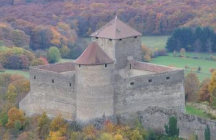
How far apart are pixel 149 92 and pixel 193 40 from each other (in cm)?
2554

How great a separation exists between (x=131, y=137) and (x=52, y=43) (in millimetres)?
30909

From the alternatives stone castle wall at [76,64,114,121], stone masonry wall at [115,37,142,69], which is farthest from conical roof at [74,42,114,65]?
A: stone masonry wall at [115,37,142,69]

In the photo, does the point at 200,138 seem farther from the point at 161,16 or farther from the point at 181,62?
the point at 161,16

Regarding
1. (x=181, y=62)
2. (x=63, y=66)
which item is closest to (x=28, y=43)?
(x=181, y=62)

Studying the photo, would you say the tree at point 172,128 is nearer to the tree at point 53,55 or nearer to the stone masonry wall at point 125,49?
the stone masonry wall at point 125,49

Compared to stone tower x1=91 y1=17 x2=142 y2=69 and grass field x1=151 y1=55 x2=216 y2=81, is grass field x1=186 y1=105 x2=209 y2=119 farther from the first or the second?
grass field x1=151 y1=55 x2=216 y2=81

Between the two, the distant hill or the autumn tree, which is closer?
the autumn tree

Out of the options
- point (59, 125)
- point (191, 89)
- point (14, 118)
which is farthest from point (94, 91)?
point (191, 89)

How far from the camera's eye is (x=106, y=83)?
1586 inches

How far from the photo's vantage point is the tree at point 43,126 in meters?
41.7

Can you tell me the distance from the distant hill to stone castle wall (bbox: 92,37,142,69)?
27823 mm

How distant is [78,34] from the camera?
249 feet

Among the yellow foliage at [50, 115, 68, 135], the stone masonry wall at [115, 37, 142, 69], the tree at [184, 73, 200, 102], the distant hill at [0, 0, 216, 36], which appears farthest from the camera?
the distant hill at [0, 0, 216, 36]

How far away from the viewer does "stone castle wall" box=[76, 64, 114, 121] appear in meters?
40.0
